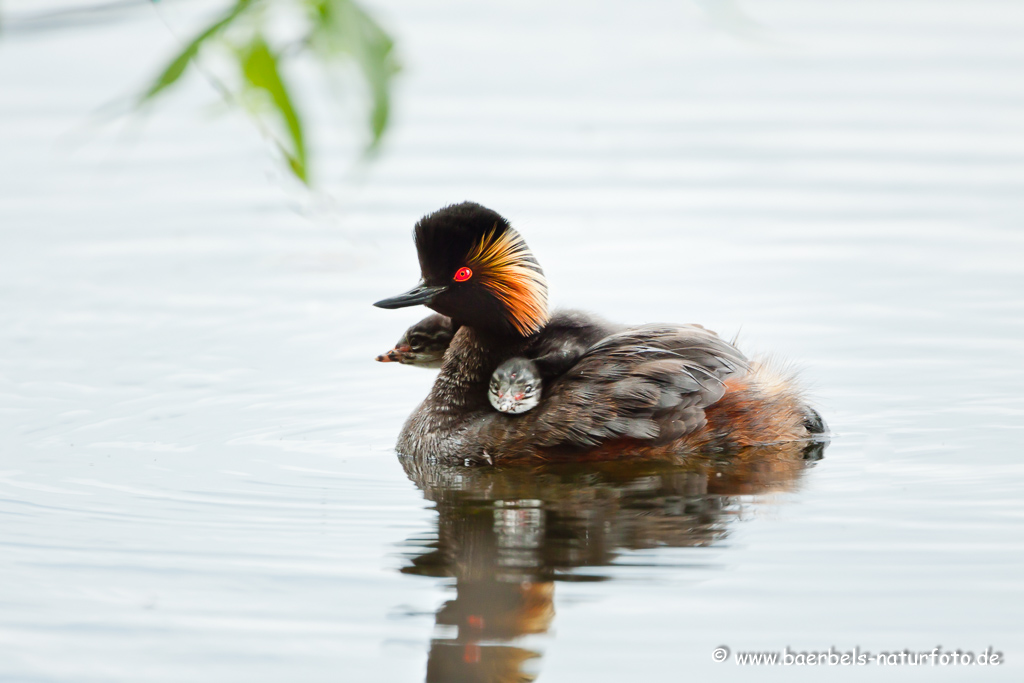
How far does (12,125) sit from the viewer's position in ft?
44.3

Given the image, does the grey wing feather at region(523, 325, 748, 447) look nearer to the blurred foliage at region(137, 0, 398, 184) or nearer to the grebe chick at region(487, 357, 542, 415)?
the grebe chick at region(487, 357, 542, 415)

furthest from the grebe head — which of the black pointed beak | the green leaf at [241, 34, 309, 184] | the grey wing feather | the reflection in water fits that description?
the green leaf at [241, 34, 309, 184]

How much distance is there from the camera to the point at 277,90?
1.53 meters

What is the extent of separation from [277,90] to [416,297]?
5597mm

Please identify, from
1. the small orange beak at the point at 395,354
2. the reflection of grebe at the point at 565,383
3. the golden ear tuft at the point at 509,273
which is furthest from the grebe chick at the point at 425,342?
the golden ear tuft at the point at 509,273

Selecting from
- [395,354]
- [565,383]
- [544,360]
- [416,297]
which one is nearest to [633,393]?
[565,383]

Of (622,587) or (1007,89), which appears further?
(1007,89)

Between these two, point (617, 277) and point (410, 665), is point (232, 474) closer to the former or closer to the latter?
point (410, 665)

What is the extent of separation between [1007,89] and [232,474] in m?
10.8

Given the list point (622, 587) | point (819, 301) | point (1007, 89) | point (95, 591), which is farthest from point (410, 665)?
point (1007, 89)

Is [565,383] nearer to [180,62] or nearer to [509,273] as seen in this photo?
[509,273]

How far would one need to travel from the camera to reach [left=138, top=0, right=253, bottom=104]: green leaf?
56.9 inches

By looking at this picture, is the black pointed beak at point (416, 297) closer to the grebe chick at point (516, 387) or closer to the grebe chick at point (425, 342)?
the grebe chick at point (516, 387)

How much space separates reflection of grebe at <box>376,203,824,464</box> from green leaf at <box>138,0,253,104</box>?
17.7 feet
